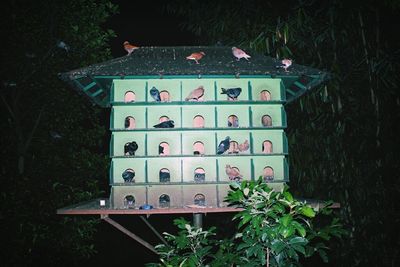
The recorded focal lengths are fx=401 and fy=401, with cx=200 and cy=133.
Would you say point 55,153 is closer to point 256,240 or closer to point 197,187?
point 197,187

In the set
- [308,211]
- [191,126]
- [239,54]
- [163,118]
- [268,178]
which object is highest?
[239,54]

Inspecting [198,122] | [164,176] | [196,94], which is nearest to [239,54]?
[196,94]

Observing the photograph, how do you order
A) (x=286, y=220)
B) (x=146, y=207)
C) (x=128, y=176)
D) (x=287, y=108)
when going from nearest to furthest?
(x=286, y=220), (x=146, y=207), (x=128, y=176), (x=287, y=108)

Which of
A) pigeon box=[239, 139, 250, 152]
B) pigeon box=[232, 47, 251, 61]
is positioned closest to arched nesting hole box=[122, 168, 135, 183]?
pigeon box=[239, 139, 250, 152]

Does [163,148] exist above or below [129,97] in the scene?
below

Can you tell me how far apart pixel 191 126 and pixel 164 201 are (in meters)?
0.80

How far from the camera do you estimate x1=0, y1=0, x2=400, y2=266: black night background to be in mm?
4750

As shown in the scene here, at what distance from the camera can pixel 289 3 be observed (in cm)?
577

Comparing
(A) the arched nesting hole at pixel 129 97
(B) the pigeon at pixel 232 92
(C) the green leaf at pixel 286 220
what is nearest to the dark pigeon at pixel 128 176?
(A) the arched nesting hole at pixel 129 97

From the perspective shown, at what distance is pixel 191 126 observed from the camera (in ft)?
13.4

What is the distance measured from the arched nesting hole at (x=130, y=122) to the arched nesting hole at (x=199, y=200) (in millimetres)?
946

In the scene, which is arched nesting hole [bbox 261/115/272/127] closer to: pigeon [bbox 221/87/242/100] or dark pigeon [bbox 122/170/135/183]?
pigeon [bbox 221/87/242/100]

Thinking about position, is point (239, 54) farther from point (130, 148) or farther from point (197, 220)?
point (197, 220)

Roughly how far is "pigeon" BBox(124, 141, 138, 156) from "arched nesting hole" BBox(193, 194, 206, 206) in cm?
76
